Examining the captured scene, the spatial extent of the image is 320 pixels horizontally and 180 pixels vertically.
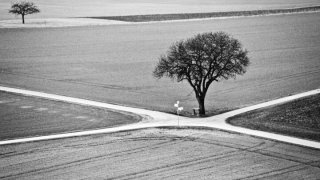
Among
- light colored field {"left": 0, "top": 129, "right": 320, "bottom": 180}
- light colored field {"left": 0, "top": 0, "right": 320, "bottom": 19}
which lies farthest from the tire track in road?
light colored field {"left": 0, "top": 0, "right": 320, "bottom": 19}

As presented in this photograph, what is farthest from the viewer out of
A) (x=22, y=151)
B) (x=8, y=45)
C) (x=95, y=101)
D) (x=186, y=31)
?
(x=186, y=31)

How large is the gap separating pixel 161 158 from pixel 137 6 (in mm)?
126952

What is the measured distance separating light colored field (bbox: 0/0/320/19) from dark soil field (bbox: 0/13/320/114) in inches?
1003

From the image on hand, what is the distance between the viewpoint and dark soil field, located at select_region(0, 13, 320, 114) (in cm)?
5503

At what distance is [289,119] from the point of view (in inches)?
1710

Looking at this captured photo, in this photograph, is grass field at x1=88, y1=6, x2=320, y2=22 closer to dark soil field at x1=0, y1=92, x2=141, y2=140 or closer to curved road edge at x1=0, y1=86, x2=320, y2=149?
dark soil field at x1=0, y1=92, x2=141, y2=140

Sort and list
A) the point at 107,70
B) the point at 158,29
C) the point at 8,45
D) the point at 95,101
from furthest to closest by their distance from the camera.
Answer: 1. the point at 158,29
2. the point at 8,45
3. the point at 107,70
4. the point at 95,101

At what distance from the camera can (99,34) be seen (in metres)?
106

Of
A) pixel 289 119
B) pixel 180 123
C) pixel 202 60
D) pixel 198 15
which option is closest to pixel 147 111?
pixel 180 123

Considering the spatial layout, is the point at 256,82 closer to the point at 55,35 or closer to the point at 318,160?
the point at 318,160

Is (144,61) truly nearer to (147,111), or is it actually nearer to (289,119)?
(147,111)

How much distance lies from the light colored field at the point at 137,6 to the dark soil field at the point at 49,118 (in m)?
→ 85.1

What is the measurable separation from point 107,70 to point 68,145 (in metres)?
33.7

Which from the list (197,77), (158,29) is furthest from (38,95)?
(158,29)
